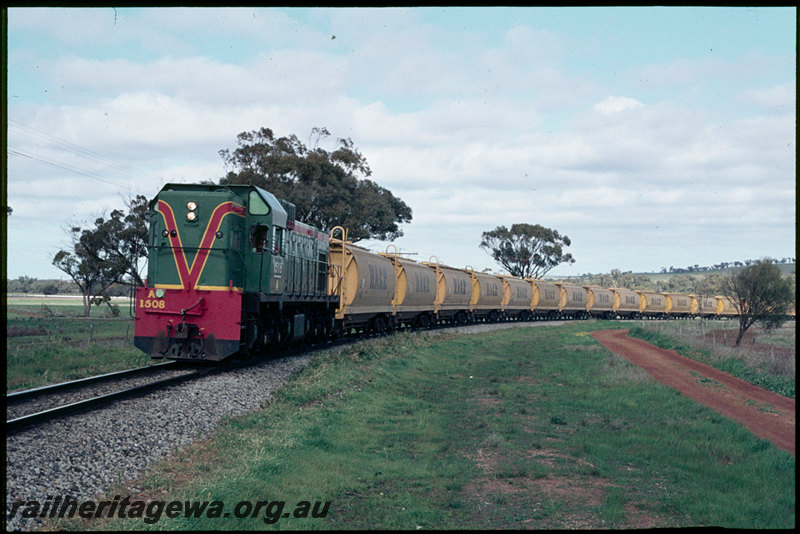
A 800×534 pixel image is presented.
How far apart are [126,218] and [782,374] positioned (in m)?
41.8

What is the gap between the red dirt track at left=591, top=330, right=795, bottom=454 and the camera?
47.8 ft

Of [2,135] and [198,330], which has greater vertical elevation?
[2,135]

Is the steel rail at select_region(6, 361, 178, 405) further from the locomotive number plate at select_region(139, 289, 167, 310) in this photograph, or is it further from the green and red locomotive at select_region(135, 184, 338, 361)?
the locomotive number plate at select_region(139, 289, 167, 310)

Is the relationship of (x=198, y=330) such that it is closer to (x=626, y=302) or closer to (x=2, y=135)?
(x=2, y=135)

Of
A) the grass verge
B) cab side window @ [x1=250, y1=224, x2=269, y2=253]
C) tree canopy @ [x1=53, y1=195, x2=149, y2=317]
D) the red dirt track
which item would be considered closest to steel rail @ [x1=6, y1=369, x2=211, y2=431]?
cab side window @ [x1=250, y1=224, x2=269, y2=253]

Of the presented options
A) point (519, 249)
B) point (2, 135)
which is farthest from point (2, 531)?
point (519, 249)

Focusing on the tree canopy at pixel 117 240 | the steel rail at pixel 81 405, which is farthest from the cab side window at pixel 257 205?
the tree canopy at pixel 117 240

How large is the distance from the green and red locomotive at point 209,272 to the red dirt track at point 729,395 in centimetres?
1185

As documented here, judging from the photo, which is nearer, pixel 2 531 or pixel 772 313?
pixel 2 531

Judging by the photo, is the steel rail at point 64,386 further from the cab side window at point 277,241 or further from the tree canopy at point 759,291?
the tree canopy at point 759,291

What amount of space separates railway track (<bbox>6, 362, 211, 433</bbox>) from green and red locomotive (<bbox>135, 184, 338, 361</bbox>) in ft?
2.55

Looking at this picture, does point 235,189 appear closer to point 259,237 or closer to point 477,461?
point 259,237

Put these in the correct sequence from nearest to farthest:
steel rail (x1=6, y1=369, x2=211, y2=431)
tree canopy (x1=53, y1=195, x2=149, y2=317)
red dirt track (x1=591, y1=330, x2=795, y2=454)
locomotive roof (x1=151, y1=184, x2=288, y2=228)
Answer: steel rail (x1=6, y1=369, x2=211, y2=431)
red dirt track (x1=591, y1=330, x2=795, y2=454)
locomotive roof (x1=151, y1=184, x2=288, y2=228)
tree canopy (x1=53, y1=195, x2=149, y2=317)

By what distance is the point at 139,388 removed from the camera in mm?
12938
